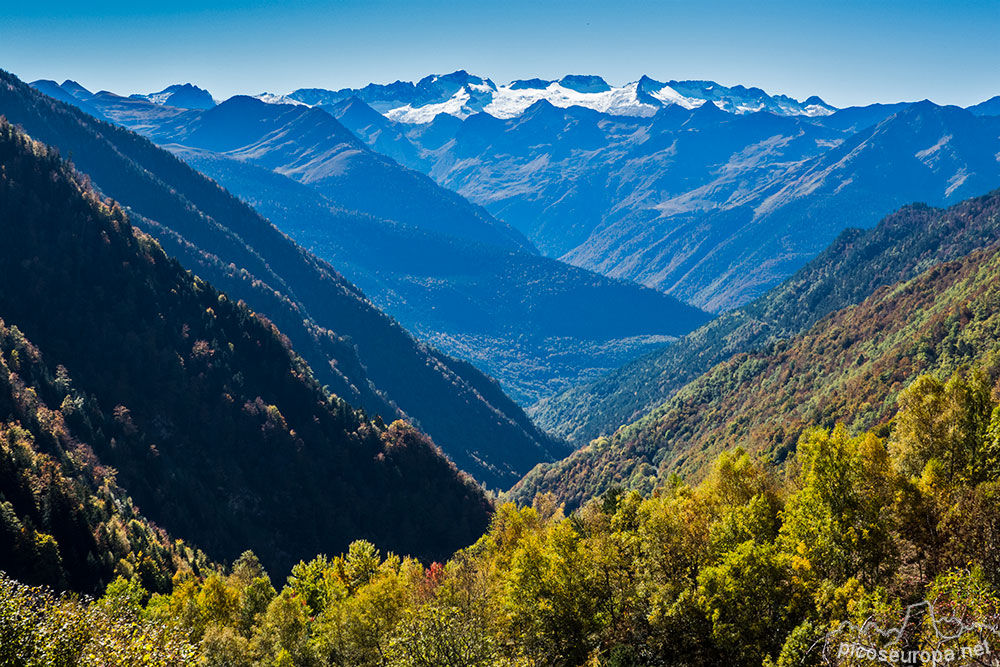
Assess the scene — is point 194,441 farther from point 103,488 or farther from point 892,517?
point 892,517

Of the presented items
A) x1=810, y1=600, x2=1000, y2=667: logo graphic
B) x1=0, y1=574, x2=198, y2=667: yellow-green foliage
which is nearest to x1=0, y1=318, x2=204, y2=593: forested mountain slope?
x1=0, y1=574, x2=198, y2=667: yellow-green foliage

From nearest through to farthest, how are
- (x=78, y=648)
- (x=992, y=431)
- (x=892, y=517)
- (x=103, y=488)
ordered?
(x=78, y=648)
(x=892, y=517)
(x=992, y=431)
(x=103, y=488)

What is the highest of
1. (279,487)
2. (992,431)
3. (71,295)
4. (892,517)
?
(71,295)

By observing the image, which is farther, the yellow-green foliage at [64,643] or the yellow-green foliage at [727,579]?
the yellow-green foliage at [727,579]

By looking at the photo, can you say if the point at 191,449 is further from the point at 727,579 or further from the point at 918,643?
the point at 918,643

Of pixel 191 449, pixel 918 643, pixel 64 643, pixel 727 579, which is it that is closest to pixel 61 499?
pixel 191 449

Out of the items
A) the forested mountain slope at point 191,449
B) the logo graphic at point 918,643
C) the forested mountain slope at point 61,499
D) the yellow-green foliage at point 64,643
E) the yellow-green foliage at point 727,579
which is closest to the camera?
the logo graphic at point 918,643

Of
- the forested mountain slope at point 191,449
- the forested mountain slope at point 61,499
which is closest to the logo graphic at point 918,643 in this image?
the forested mountain slope at point 61,499

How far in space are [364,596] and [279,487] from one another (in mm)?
129535

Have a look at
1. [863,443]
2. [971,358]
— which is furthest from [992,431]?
[971,358]

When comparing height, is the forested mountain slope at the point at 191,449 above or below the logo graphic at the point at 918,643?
above

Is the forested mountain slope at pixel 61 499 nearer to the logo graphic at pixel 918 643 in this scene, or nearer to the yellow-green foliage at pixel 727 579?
the yellow-green foliage at pixel 727 579

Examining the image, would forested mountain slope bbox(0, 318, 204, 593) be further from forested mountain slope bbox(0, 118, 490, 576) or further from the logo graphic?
the logo graphic

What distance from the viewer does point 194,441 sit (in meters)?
182
